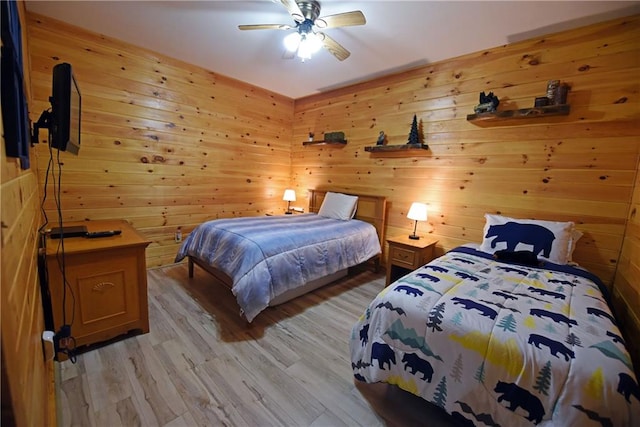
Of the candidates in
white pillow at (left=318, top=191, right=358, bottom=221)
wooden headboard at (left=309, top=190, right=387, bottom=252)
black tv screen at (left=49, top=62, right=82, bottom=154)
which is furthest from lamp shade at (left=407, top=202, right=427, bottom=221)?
black tv screen at (left=49, top=62, right=82, bottom=154)

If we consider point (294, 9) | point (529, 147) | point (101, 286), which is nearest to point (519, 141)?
point (529, 147)

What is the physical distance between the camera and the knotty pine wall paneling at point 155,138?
2631 mm

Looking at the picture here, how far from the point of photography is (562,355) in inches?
41.1

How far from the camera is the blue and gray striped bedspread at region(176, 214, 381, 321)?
2092 mm

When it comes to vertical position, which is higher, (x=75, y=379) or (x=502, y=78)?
(x=502, y=78)

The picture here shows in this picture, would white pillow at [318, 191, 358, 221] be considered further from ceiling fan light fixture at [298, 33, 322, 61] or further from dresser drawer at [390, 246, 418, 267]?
ceiling fan light fixture at [298, 33, 322, 61]

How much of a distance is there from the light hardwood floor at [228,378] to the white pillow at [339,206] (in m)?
1.50

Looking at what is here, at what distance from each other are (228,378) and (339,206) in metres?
2.45

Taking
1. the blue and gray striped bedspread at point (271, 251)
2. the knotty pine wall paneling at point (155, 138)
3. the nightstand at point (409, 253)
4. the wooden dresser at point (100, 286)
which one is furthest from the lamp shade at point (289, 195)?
the wooden dresser at point (100, 286)

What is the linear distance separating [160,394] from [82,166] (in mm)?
2426

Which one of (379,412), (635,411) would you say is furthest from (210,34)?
(635,411)

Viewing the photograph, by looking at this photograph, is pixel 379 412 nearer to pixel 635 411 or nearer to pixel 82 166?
pixel 635 411

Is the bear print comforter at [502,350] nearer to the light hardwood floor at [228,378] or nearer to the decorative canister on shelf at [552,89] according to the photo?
the light hardwood floor at [228,378]

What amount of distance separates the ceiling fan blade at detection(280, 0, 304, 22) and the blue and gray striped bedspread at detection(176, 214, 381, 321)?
1.75m
